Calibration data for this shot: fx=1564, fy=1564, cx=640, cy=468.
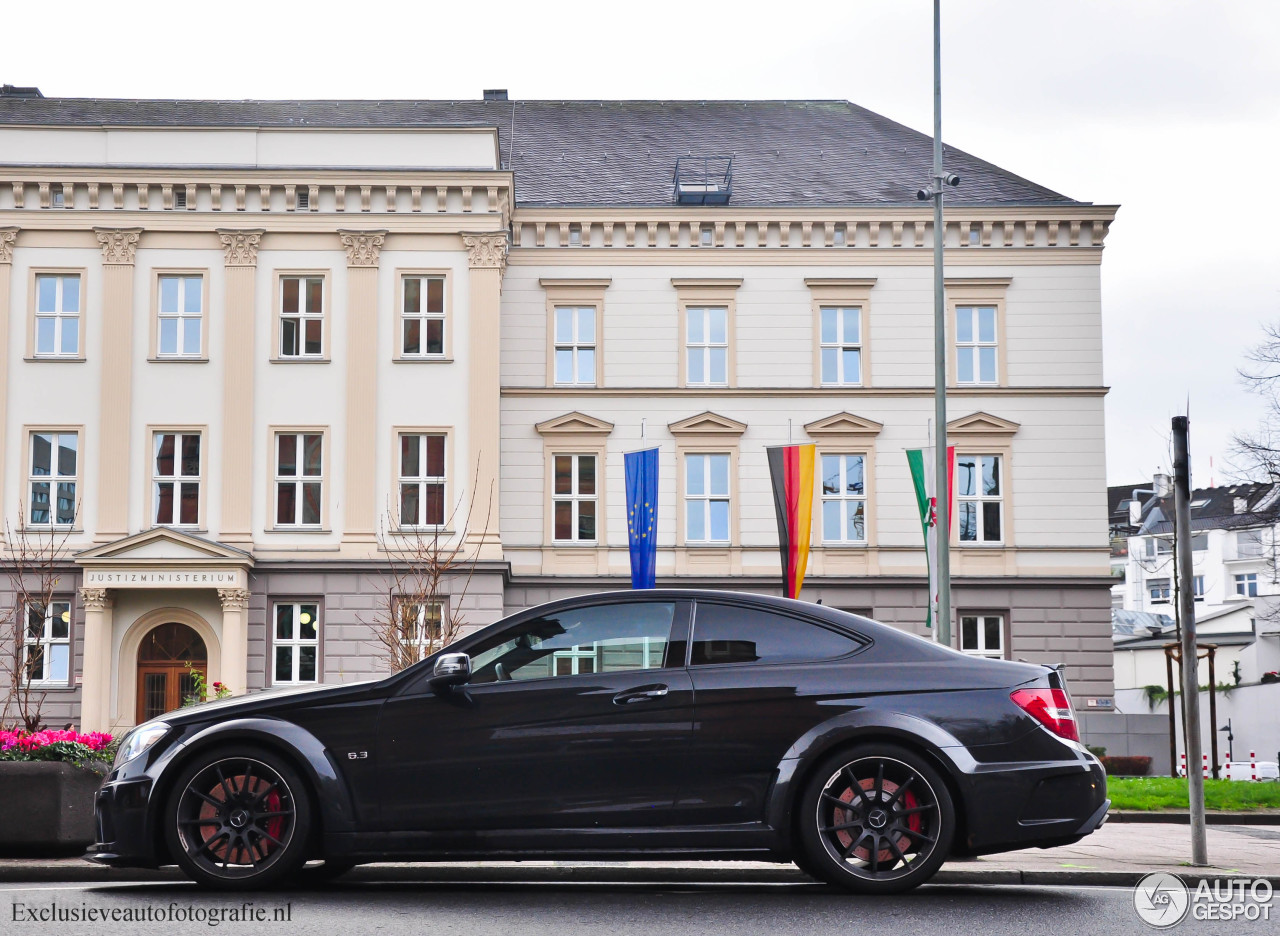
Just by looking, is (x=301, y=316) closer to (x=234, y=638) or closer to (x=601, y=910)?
(x=234, y=638)

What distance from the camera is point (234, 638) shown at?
105 feet

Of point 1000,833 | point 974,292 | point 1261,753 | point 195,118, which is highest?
point 195,118

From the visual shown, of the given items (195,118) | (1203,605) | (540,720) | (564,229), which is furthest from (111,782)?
(1203,605)

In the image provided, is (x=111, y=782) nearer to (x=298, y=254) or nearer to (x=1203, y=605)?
(x=298, y=254)

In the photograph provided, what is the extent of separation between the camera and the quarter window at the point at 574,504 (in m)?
35.2

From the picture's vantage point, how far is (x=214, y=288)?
33688 mm

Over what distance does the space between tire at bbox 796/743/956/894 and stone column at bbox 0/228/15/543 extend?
29.3 metres

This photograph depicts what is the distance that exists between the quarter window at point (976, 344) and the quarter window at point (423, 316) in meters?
11.9

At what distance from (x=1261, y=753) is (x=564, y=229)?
1145 inches

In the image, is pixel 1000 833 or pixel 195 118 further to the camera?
pixel 195 118

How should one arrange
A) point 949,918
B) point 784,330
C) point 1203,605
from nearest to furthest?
point 949,918
point 784,330
point 1203,605

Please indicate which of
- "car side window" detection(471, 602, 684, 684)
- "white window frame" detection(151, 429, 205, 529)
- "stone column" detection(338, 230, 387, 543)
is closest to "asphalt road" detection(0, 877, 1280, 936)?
"car side window" detection(471, 602, 684, 684)

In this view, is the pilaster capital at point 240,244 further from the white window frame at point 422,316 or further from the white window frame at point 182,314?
the white window frame at point 422,316

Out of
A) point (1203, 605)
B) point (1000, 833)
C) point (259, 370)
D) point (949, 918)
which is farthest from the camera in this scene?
point (1203, 605)
